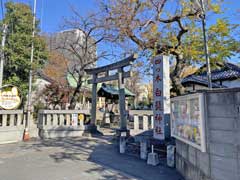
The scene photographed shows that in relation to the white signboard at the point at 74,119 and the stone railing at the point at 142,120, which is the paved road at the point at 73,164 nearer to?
the stone railing at the point at 142,120

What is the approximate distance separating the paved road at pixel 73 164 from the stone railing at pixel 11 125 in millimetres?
1054

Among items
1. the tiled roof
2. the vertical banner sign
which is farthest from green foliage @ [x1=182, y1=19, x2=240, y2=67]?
the vertical banner sign

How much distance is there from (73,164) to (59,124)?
213 inches

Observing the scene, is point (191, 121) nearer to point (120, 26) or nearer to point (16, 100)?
point (120, 26)

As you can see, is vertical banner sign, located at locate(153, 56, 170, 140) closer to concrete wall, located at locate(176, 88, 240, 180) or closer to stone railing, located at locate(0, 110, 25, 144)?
concrete wall, located at locate(176, 88, 240, 180)

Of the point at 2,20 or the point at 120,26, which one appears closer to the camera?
the point at 120,26

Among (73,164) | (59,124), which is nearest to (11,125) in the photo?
(59,124)

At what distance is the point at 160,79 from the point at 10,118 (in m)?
6.90

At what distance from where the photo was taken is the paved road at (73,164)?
5.05 metres

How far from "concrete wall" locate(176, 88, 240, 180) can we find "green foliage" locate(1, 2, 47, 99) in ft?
30.6

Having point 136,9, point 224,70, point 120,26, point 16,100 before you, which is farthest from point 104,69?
point 224,70

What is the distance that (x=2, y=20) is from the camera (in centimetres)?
1107

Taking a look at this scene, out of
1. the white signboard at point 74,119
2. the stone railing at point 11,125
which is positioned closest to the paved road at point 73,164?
the stone railing at point 11,125

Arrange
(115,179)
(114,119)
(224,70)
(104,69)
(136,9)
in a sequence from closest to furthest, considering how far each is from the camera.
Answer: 1. (115,179)
2. (136,9)
3. (104,69)
4. (224,70)
5. (114,119)
